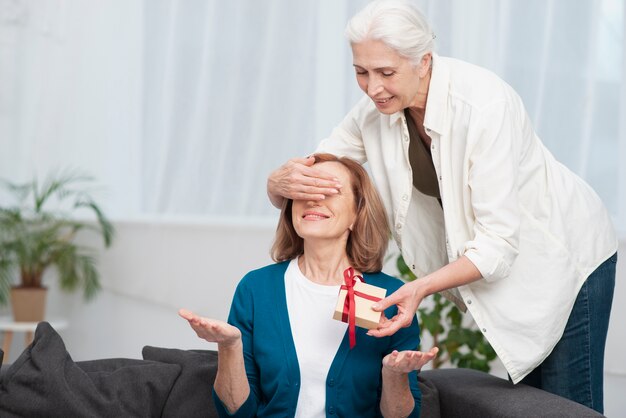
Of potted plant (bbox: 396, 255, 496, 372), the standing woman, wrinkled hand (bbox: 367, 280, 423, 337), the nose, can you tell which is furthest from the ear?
potted plant (bbox: 396, 255, 496, 372)

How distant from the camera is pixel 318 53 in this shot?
3.88 metres

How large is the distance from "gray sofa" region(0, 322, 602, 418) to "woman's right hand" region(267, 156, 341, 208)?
559 millimetres

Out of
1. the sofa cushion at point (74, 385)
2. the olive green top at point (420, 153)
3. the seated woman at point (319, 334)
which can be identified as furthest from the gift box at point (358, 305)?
the sofa cushion at point (74, 385)

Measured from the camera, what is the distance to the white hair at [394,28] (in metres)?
1.93

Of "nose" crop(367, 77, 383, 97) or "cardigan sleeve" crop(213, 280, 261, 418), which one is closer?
"nose" crop(367, 77, 383, 97)

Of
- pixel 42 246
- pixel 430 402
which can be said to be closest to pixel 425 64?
pixel 430 402

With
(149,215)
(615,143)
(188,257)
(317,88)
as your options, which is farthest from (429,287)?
(149,215)

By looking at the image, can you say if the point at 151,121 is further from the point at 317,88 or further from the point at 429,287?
the point at 429,287

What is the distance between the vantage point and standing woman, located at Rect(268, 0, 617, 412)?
1981 mm

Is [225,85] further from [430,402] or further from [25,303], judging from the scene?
[430,402]

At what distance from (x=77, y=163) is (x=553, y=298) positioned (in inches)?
128

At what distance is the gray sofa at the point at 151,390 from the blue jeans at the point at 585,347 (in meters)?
0.07

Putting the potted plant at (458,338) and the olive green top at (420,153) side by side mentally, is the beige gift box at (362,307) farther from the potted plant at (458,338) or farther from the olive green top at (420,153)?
the potted plant at (458,338)

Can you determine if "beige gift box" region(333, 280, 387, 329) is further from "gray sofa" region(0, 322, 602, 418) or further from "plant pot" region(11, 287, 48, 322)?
"plant pot" region(11, 287, 48, 322)
